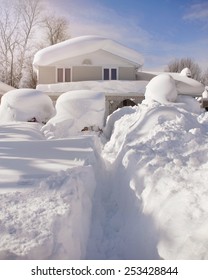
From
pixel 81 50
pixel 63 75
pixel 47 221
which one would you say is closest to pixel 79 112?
pixel 81 50

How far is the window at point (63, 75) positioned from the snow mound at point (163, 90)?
511 cm

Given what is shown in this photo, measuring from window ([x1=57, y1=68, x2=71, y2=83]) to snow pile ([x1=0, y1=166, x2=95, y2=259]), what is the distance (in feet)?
42.2

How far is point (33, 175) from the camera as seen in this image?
393 centimetres

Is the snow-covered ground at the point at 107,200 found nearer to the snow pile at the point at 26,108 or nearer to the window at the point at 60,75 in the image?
the snow pile at the point at 26,108

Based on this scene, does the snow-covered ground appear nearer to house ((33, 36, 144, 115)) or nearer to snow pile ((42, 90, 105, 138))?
snow pile ((42, 90, 105, 138))

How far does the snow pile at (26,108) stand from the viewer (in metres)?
10.6

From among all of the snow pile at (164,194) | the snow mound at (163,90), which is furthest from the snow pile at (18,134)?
the snow mound at (163,90)

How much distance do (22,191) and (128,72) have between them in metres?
13.8

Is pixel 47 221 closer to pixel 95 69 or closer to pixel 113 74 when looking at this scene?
pixel 95 69

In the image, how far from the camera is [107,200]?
488 cm

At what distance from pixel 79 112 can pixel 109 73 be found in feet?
22.9

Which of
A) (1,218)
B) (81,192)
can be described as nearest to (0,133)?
(81,192)

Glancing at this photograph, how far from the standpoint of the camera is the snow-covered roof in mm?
15391
